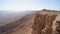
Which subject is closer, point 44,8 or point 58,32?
point 58,32

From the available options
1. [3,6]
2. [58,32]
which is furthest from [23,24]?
[58,32]

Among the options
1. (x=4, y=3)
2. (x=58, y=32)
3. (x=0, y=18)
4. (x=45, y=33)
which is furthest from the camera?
(x=0, y=18)

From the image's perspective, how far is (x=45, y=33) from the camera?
3.59 metres

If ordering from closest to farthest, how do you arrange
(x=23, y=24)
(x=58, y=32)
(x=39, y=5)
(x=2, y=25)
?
(x=58, y=32)
(x=39, y=5)
(x=2, y=25)
(x=23, y=24)

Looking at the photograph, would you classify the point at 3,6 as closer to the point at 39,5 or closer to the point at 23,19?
the point at 39,5

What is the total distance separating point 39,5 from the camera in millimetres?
5656

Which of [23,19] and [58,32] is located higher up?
[58,32]

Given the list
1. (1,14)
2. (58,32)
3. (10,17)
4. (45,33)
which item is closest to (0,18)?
(1,14)

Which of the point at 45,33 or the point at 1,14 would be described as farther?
the point at 1,14

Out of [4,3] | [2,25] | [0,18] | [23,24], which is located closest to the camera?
[4,3]

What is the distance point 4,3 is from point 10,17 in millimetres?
1490

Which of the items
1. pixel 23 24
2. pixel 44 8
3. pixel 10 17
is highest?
Answer: pixel 44 8

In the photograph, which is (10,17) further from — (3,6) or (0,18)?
(3,6)

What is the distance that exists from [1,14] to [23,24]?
1.98 m
